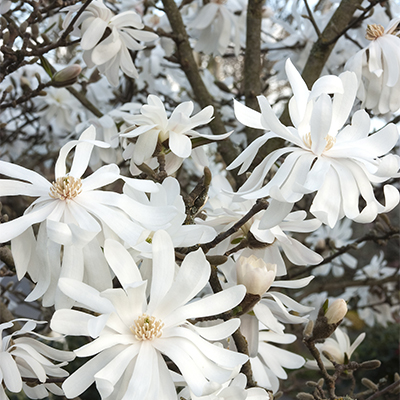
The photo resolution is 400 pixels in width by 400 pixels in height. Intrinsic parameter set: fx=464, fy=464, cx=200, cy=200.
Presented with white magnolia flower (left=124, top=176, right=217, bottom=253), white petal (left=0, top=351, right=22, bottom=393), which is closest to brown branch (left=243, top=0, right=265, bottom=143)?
white magnolia flower (left=124, top=176, right=217, bottom=253)

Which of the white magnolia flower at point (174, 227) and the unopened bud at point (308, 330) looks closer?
the white magnolia flower at point (174, 227)

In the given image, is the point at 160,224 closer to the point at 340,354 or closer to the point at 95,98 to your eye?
the point at 340,354

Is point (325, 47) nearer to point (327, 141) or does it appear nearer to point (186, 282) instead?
point (327, 141)

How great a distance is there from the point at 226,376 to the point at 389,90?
0.63 m

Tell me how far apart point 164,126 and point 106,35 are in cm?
40

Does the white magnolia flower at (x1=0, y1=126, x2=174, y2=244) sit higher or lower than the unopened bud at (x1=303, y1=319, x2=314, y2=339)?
higher

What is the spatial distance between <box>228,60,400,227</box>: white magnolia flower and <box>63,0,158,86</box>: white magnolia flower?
471mm

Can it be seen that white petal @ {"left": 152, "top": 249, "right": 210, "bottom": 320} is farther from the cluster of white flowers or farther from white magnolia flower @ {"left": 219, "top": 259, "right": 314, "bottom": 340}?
white magnolia flower @ {"left": 219, "top": 259, "right": 314, "bottom": 340}

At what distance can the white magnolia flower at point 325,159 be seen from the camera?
449 mm

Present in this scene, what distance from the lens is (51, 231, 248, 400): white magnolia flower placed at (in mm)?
389

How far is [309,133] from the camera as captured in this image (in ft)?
1.65

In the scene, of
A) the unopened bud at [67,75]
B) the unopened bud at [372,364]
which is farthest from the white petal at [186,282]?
the unopened bud at [67,75]

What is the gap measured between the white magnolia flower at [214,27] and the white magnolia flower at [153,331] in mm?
957

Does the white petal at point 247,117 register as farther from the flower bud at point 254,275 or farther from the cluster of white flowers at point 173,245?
the flower bud at point 254,275
